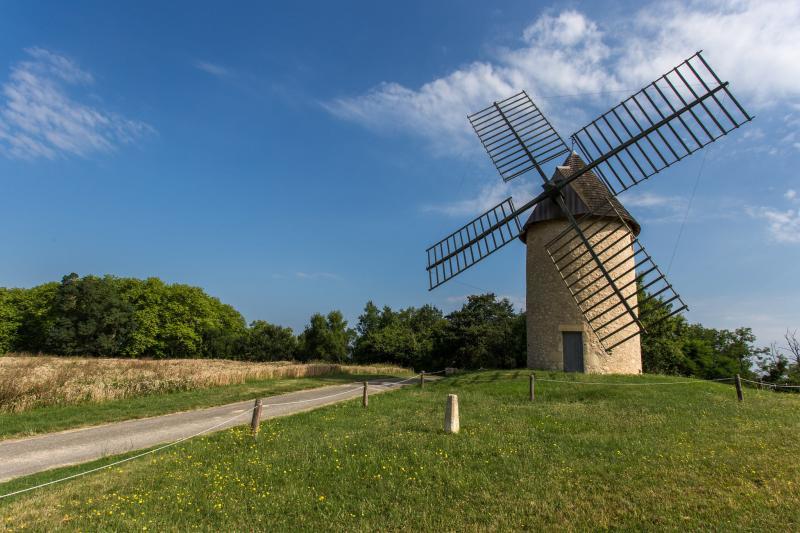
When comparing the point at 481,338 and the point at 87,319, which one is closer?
the point at 481,338

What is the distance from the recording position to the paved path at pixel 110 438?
27.6 ft

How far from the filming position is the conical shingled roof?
58.0 feet

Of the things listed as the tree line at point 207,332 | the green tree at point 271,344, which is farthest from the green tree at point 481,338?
the green tree at point 271,344

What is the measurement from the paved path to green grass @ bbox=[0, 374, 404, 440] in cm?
55

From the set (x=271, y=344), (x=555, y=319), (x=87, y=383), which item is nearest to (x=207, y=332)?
(x=271, y=344)

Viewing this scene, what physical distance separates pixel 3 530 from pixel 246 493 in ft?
8.57

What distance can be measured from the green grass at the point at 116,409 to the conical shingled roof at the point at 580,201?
42.9ft

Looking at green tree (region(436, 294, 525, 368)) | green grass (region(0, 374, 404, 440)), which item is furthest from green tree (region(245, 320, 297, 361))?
green grass (region(0, 374, 404, 440))

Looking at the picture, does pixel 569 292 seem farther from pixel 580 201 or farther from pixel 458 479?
pixel 458 479

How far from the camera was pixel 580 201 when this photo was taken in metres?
17.8

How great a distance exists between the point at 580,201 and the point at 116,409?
58.4ft

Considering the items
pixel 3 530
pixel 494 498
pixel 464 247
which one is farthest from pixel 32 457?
pixel 464 247

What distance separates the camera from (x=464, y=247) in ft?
60.5

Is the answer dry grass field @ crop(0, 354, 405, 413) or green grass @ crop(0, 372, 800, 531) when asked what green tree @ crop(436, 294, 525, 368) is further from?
green grass @ crop(0, 372, 800, 531)
